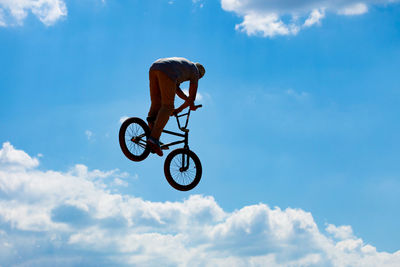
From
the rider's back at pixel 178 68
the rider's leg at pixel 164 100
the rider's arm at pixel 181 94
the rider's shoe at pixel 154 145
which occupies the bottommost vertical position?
the rider's shoe at pixel 154 145

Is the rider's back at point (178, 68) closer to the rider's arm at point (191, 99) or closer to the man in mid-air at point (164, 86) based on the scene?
the man in mid-air at point (164, 86)

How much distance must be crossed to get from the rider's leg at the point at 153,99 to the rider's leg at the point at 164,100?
270 millimetres

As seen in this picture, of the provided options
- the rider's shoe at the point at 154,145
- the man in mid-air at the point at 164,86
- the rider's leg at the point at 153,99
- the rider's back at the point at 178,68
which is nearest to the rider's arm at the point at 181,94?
the man in mid-air at the point at 164,86

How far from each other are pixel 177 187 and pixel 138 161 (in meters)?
1.33

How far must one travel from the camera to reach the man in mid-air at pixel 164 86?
14.9 m

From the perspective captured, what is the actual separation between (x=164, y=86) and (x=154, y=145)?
1.50 meters

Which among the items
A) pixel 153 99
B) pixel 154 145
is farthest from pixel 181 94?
pixel 154 145

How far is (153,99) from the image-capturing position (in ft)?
50.5

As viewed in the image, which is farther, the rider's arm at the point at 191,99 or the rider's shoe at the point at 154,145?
the rider's arm at the point at 191,99

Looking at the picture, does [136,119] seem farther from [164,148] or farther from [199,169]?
[199,169]

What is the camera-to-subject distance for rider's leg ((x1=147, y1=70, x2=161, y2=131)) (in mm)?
15190

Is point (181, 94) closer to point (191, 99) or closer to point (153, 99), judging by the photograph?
point (191, 99)

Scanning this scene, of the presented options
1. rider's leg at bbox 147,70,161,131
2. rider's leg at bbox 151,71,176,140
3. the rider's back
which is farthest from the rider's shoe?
the rider's back

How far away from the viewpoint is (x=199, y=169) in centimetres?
1616
